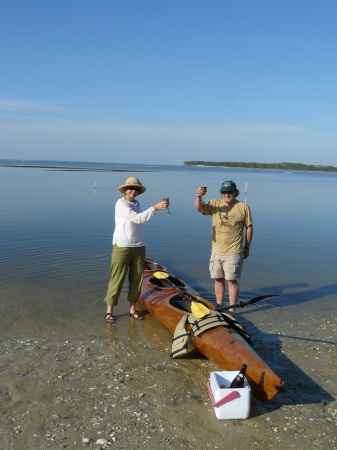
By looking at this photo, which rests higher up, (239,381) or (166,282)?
(239,381)

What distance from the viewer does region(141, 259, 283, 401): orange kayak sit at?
15.4 ft

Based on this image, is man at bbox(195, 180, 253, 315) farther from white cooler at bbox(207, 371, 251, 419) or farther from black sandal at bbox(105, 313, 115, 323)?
white cooler at bbox(207, 371, 251, 419)

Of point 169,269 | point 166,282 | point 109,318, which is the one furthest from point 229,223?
point 169,269

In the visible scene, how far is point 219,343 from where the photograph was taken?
536cm

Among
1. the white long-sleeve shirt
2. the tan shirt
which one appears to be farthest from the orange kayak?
the white long-sleeve shirt

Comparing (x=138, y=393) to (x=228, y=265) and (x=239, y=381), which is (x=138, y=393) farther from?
(x=228, y=265)

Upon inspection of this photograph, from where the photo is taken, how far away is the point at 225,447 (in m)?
3.99

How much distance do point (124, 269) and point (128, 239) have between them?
Answer: 553mm

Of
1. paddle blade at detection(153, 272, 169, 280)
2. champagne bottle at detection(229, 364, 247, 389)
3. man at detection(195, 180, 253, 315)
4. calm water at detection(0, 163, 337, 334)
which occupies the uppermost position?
man at detection(195, 180, 253, 315)

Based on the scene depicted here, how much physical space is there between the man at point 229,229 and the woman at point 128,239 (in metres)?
1.03

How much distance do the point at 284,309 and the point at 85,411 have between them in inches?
194

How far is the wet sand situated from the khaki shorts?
108 cm

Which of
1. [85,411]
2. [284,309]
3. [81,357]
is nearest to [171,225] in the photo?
[284,309]

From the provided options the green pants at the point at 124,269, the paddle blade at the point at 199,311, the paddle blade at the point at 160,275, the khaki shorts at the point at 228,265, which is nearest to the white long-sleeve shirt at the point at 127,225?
the green pants at the point at 124,269
